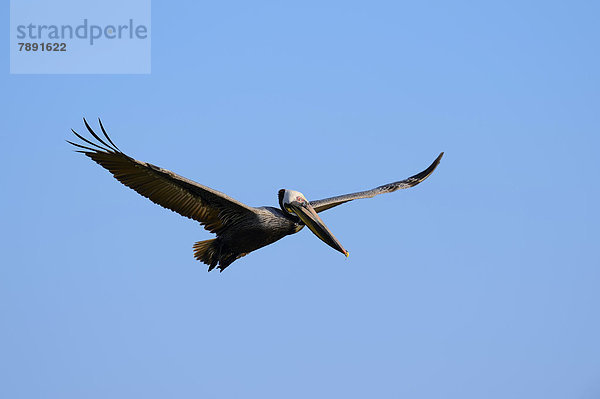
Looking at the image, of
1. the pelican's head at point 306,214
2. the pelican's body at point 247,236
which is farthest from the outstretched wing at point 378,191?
the pelican's body at point 247,236

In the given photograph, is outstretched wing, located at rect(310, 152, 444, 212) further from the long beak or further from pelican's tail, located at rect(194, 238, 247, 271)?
pelican's tail, located at rect(194, 238, 247, 271)

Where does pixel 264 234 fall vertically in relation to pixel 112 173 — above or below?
below

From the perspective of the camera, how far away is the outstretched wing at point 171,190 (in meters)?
14.6

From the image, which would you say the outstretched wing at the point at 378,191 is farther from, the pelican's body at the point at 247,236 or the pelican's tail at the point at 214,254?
the pelican's tail at the point at 214,254

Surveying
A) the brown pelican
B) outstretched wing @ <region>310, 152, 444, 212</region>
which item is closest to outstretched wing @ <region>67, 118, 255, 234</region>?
the brown pelican

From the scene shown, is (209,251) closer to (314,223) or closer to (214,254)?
(214,254)

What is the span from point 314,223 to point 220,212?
5.32 ft

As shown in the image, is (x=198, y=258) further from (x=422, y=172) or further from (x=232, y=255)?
(x=422, y=172)

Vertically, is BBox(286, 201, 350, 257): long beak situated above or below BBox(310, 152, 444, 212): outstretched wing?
below

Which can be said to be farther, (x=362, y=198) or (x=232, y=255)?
(x=362, y=198)

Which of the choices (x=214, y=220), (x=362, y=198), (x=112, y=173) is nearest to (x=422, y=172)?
(x=362, y=198)

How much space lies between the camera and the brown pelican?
587 inches

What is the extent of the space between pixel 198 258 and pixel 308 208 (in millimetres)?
2119

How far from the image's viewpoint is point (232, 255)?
16.0 meters
